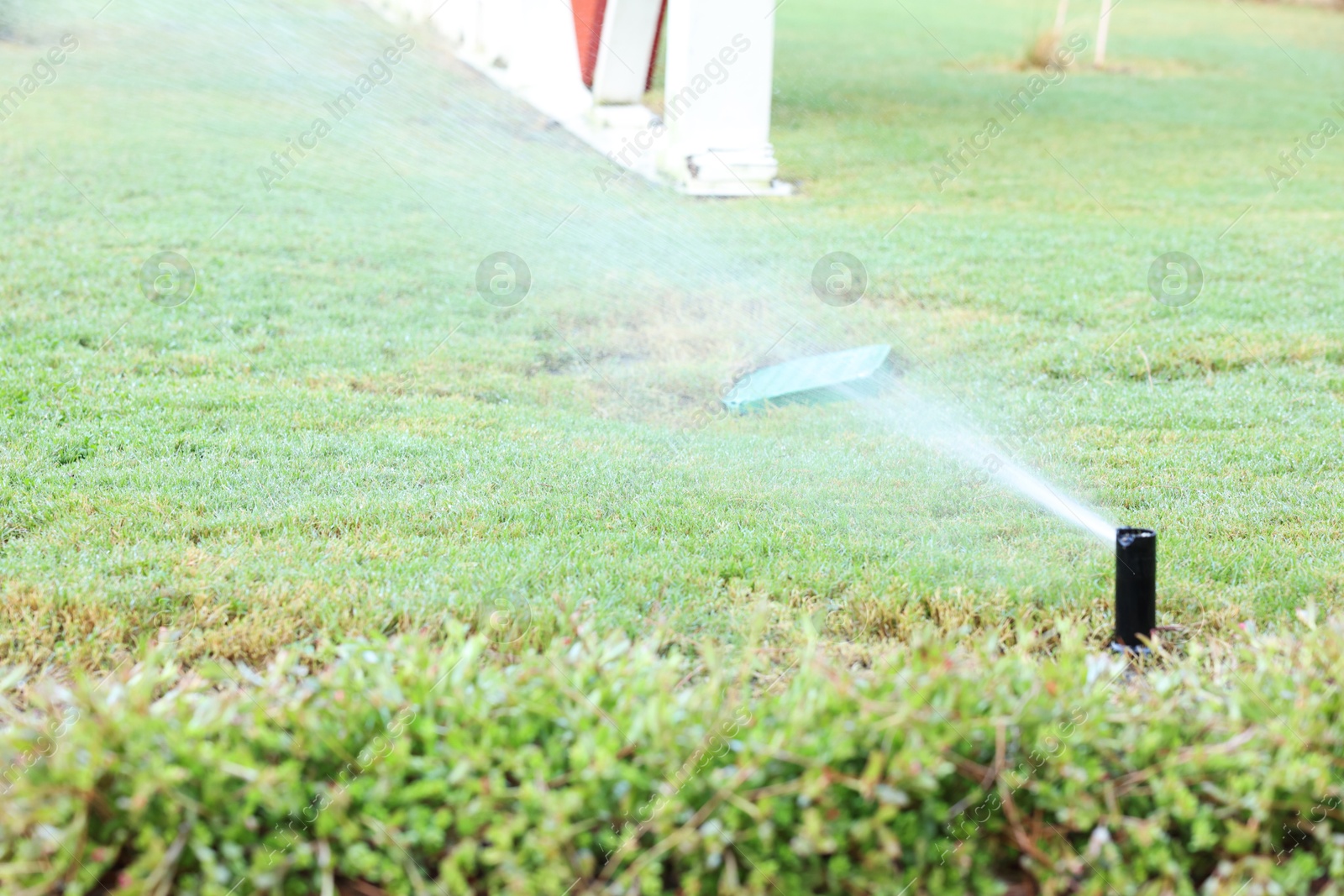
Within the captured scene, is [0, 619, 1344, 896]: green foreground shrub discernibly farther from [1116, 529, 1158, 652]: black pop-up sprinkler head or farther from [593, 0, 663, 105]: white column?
[593, 0, 663, 105]: white column

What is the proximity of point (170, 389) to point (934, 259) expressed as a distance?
4519mm

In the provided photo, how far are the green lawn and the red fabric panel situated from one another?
78 cm

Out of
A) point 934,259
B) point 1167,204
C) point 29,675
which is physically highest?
point 1167,204

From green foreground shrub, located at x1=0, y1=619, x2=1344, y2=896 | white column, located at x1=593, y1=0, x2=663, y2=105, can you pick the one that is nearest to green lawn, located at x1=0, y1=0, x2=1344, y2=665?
white column, located at x1=593, y1=0, x2=663, y2=105

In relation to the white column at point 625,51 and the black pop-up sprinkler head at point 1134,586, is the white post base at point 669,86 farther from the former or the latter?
the black pop-up sprinkler head at point 1134,586

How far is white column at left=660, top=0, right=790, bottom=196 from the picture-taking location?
29.2ft

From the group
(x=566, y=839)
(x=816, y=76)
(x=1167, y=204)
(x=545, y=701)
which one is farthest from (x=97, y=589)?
(x=816, y=76)

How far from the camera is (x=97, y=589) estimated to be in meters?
3.28

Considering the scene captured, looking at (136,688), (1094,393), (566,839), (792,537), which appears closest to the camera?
(566,839)

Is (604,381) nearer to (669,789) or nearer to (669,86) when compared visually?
(669,789)

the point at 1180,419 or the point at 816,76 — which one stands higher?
the point at 816,76

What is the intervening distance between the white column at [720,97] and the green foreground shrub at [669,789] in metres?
7.37

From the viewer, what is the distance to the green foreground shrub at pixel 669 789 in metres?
1.83

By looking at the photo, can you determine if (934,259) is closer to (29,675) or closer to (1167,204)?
(1167,204)
